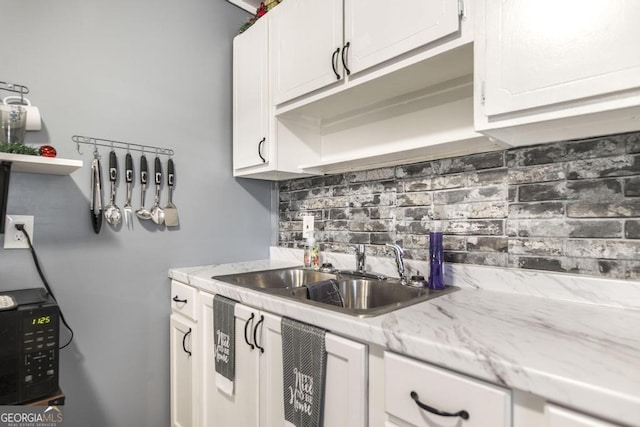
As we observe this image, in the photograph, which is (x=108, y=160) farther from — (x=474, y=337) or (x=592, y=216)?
(x=592, y=216)

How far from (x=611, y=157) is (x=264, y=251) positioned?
1.80m

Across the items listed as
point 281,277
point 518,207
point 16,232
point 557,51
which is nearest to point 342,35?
point 557,51

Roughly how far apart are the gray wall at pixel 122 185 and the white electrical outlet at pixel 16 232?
3 cm

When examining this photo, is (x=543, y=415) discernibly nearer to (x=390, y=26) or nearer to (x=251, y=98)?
(x=390, y=26)

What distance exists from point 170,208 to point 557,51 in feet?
5.70

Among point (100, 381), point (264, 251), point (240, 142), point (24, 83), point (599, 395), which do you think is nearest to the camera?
point (599, 395)

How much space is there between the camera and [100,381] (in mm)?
1579

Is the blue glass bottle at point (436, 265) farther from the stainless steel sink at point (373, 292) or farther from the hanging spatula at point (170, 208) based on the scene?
the hanging spatula at point (170, 208)

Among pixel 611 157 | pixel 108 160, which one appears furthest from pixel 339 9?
pixel 108 160

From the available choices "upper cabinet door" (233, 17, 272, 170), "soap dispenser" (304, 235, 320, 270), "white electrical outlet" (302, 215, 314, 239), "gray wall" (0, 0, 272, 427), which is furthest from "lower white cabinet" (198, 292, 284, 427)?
"upper cabinet door" (233, 17, 272, 170)

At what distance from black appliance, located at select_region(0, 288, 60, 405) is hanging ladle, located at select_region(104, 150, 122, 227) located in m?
0.57

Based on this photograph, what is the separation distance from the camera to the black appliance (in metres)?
1.00

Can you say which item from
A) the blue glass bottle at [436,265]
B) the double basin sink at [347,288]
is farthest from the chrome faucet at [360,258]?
the blue glass bottle at [436,265]

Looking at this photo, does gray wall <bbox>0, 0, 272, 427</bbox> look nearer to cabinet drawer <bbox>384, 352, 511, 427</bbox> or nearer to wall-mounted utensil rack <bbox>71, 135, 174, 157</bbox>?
wall-mounted utensil rack <bbox>71, 135, 174, 157</bbox>
